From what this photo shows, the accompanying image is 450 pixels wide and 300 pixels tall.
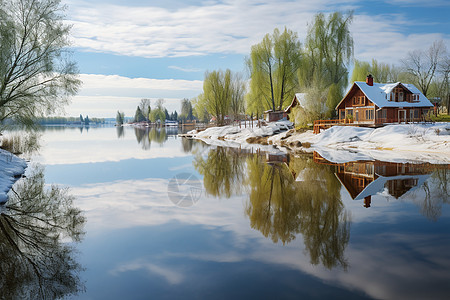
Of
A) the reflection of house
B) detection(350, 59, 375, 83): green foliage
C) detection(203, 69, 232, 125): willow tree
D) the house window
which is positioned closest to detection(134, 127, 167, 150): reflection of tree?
detection(203, 69, 232, 125): willow tree

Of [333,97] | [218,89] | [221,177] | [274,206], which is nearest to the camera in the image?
[274,206]

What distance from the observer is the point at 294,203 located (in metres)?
11.4

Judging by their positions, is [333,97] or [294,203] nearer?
[294,203]

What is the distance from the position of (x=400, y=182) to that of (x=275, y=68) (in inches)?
1603

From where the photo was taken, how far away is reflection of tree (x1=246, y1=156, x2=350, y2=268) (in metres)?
7.60

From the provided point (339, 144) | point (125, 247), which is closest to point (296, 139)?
point (339, 144)

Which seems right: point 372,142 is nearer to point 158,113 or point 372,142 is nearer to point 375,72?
point 375,72

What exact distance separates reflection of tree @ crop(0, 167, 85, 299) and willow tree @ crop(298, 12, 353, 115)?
41.4 m

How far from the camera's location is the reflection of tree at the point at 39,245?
19.8ft

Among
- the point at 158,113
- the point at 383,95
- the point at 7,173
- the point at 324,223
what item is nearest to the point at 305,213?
the point at 324,223

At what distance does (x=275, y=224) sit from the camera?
30.4ft

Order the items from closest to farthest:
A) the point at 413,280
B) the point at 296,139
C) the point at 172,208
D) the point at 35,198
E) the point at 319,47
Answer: the point at 413,280, the point at 172,208, the point at 35,198, the point at 296,139, the point at 319,47

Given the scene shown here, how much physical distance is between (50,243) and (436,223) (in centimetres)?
969

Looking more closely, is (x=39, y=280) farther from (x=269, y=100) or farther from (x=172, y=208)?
(x=269, y=100)
